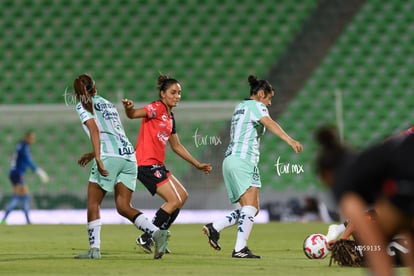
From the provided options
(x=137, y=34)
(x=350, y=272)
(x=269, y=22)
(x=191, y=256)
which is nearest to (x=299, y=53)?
(x=269, y=22)

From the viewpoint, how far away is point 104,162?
29.9ft

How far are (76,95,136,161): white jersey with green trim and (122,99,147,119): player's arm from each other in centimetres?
14

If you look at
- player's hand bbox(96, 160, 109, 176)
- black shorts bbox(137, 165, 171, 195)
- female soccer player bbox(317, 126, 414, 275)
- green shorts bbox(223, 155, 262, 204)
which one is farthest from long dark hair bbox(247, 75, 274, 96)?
female soccer player bbox(317, 126, 414, 275)

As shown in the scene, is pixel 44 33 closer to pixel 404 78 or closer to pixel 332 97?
pixel 332 97

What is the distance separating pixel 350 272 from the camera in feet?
25.0

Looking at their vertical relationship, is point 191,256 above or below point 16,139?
below

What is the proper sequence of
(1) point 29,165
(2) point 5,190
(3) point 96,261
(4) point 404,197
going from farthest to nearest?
(2) point 5,190
(1) point 29,165
(3) point 96,261
(4) point 404,197

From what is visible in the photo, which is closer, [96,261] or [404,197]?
[404,197]

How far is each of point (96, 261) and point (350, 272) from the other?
8.27ft

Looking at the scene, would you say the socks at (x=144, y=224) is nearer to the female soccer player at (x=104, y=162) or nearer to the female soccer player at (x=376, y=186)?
the female soccer player at (x=104, y=162)

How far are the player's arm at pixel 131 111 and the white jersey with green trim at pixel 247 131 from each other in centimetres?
97

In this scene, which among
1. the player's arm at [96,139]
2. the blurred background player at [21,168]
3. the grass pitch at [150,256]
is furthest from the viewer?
the blurred background player at [21,168]

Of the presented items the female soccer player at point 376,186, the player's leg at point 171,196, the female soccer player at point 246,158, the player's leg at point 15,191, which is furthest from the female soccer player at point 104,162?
the player's leg at point 15,191

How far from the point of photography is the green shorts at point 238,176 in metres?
9.55
